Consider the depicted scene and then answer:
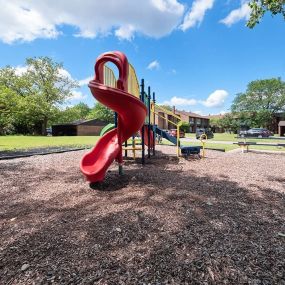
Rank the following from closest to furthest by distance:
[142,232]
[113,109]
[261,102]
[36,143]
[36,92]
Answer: [142,232], [113,109], [36,143], [36,92], [261,102]

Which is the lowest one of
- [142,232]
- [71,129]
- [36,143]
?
[142,232]

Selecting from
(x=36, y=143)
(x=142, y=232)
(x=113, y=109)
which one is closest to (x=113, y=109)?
(x=113, y=109)

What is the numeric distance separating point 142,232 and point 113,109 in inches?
146

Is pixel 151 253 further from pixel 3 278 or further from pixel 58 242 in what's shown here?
pixel 3 278

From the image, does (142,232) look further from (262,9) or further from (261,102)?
(261,102)

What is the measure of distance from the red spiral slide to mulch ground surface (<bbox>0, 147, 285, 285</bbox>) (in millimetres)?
501

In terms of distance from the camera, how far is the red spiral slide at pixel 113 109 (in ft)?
18.6

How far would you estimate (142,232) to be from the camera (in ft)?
10.8

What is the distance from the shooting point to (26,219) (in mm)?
3787

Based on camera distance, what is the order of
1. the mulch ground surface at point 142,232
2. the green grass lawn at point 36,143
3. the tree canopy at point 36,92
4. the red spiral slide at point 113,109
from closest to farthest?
the mulch ground surface at point 142,232 < the red spiral slide at point 113,109 < the green grass lawn at point 36,143 < the tree canopy at point 36,92

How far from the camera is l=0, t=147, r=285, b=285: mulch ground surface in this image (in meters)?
2.45

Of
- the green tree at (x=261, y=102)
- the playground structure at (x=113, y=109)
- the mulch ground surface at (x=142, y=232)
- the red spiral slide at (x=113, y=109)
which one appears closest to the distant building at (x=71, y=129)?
the green tree at (x=261, y=102)

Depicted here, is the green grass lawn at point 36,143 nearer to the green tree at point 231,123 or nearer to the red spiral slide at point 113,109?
the red spiral slide at point 113,109

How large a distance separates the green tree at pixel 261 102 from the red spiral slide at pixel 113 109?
65.5m
